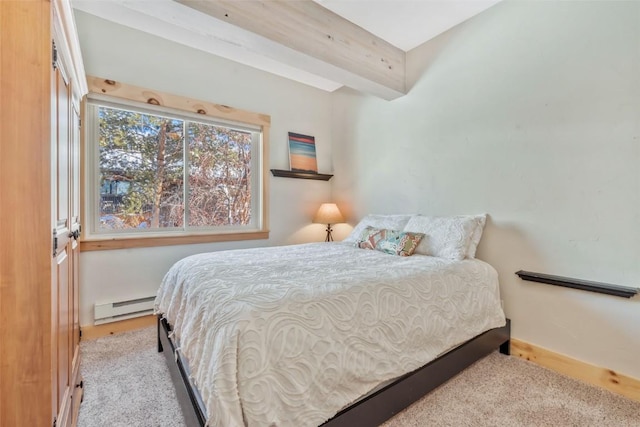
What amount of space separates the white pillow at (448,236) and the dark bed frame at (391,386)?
59 cm

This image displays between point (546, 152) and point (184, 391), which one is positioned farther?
point (546, 152)

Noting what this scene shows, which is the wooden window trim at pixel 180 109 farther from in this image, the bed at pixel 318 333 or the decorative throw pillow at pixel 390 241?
the decorative throw pillow at pixel 390 241

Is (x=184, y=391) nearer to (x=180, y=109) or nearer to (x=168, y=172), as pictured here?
(x=168, y=172)

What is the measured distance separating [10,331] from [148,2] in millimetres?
1787

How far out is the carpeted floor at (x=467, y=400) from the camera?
1462mm

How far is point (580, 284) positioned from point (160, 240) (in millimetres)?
3288

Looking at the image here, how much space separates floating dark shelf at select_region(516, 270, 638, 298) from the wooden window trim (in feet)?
8.27

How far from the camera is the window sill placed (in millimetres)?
2404

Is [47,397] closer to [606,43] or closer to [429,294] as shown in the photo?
[429,294]

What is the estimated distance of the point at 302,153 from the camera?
3.64m

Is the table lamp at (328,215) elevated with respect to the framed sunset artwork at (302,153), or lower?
lower

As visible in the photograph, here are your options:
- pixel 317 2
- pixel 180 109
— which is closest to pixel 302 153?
pixel 180 109

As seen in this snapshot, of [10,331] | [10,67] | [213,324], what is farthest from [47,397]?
[10,67]

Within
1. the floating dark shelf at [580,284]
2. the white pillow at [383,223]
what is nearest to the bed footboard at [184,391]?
the white pillow at [383,223]
